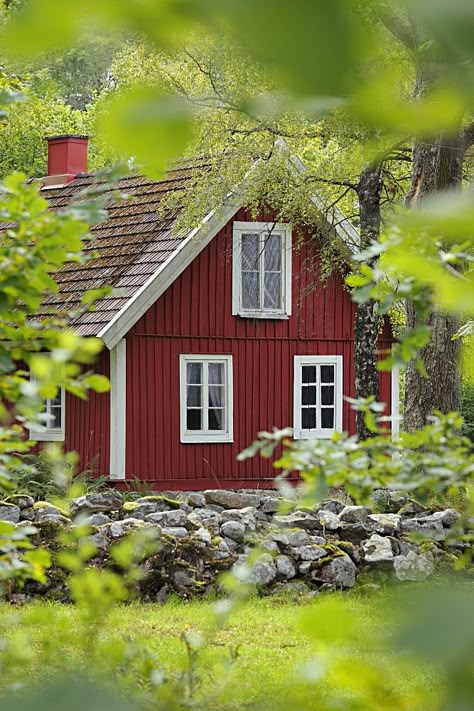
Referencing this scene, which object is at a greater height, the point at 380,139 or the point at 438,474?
the point at 380,139

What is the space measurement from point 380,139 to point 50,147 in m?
22.4

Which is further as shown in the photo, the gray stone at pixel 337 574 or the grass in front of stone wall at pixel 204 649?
the gray stone at pixel 337 574

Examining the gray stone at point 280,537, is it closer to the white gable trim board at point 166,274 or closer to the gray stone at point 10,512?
the gray stone at point 10,512

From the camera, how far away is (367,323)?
16.5 meters

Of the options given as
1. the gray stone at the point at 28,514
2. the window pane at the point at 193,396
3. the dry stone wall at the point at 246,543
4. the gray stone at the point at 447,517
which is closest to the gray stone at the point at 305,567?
the dry stone wall at the point at 246,543

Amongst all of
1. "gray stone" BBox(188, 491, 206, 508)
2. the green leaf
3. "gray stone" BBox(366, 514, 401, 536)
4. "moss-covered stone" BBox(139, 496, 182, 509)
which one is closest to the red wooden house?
"gray stone" BBox(188, 491, 206, 508)

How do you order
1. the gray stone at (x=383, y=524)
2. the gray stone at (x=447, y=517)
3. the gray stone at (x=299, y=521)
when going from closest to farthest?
1. the gray stone at (x=299, y=521)
2. the gray stone at (x=383, y=524)
3. the gray stone at (x=447, y=517)

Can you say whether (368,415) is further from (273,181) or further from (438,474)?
(273,181)

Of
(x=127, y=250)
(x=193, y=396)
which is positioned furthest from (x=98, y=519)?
(x=127, y=250)

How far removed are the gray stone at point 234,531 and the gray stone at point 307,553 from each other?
1.68 ft

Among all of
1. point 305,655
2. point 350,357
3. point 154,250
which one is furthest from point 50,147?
point 305,655

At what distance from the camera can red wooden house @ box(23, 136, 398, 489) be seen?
17719 mm

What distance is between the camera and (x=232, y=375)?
61.6ft

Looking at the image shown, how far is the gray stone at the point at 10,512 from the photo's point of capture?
10875mm
